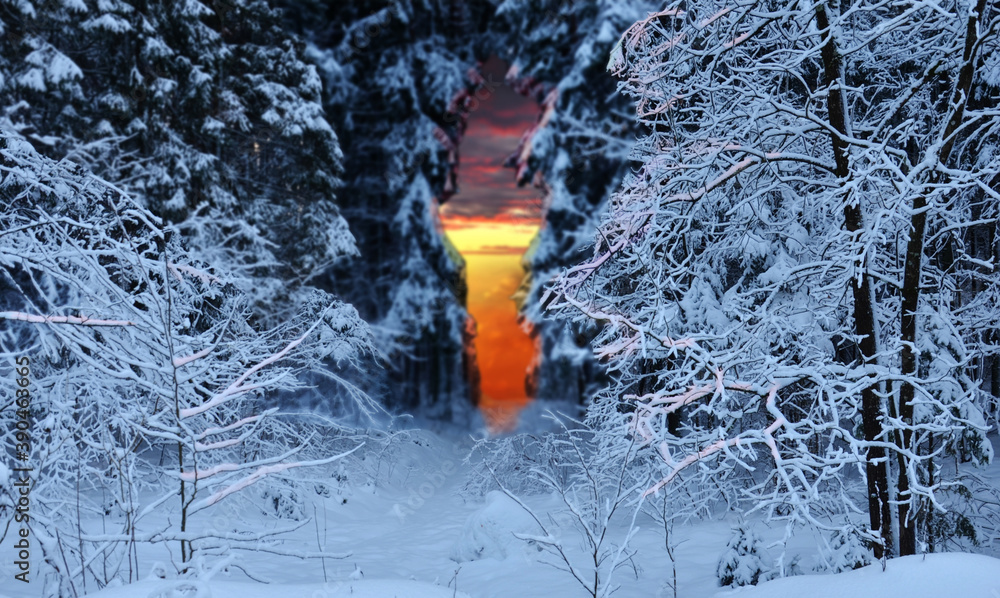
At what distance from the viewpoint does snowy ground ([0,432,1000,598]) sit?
2641 millimetres

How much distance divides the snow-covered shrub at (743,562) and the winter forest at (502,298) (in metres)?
0.03

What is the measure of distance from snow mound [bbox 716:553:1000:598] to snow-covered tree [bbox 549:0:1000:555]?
86cm

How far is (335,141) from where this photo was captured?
1521cm

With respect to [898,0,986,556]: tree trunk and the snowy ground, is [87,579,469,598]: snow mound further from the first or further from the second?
[898,0,986,556]: tree trunk

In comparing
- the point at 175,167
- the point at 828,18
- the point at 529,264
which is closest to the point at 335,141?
the point at 175,167

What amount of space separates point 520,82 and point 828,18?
17.6 metres

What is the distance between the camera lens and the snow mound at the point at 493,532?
→ 743 cm

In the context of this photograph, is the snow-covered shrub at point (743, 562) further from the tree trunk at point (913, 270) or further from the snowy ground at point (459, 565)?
the tree trunk at point (913, 270)

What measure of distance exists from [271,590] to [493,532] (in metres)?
4.97

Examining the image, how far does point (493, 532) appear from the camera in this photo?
7.54 meters

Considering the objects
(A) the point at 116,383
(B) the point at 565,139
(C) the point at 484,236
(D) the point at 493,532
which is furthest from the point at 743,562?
(C) the point at 484,236

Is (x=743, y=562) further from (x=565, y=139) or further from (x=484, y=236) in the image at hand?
(x=484, y=236)

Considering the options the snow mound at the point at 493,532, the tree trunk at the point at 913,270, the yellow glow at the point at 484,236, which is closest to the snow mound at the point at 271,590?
the tree trunk at the point at 913,270

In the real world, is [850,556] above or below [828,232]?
below
